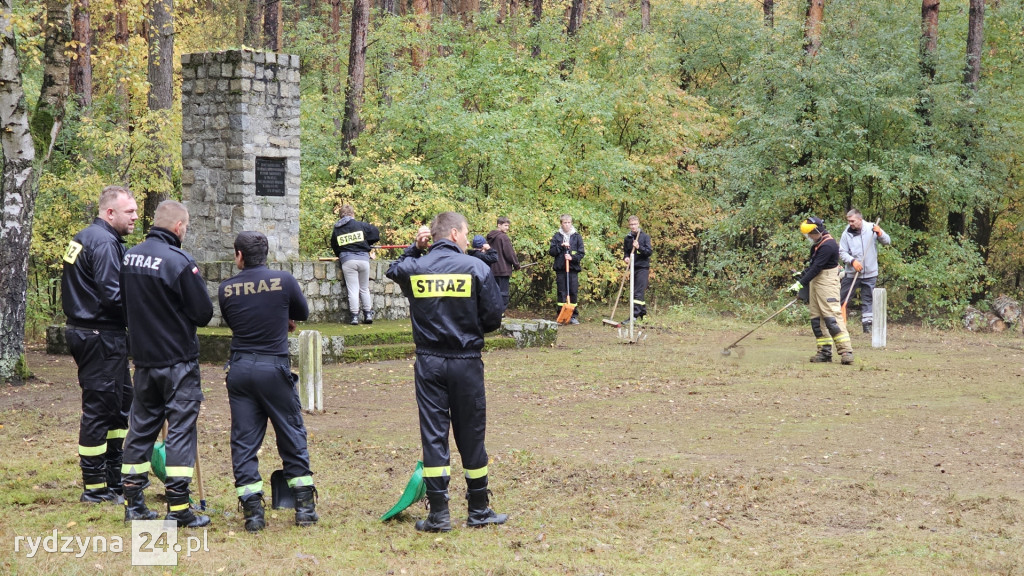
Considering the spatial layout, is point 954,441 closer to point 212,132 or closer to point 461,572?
point 461,572

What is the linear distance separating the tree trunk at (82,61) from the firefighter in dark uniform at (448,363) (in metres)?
13.3

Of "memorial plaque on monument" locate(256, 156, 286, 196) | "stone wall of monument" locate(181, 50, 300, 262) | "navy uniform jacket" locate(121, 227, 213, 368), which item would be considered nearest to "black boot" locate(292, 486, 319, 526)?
"navy uniform jacket" locate(121, 227, 213, 368)

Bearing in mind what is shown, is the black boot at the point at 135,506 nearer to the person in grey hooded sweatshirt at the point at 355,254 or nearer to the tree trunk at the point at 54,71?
the tree trunk at the point at 54,71

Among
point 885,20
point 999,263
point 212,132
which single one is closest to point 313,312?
point 212,132

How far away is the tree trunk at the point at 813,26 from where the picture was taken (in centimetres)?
2145

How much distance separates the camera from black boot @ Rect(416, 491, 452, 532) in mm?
5781

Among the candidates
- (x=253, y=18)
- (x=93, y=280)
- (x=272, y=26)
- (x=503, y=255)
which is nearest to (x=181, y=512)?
(x=93, y=280)

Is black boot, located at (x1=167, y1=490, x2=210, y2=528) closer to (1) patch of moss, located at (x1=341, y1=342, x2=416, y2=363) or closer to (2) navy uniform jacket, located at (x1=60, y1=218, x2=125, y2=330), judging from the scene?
(2) navy uniform jacket, located at (x1=60, y1=218, x2=125, y2=330)

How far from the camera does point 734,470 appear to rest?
24.2ft

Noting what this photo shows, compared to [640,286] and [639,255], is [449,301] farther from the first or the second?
[640,286]

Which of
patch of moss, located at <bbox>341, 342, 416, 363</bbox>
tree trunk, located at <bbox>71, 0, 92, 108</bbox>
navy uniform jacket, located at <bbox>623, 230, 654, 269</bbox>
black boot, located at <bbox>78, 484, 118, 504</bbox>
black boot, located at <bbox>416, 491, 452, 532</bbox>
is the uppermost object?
tree trunk, located at <bbox>71, 0, 92, 108</bbox>

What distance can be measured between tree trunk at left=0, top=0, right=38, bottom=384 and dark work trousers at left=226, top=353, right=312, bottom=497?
21.3ft

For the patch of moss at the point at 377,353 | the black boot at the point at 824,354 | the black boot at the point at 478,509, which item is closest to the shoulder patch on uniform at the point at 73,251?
the black boot at the point at 478,509

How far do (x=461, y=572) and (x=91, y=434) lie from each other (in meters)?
2.79
